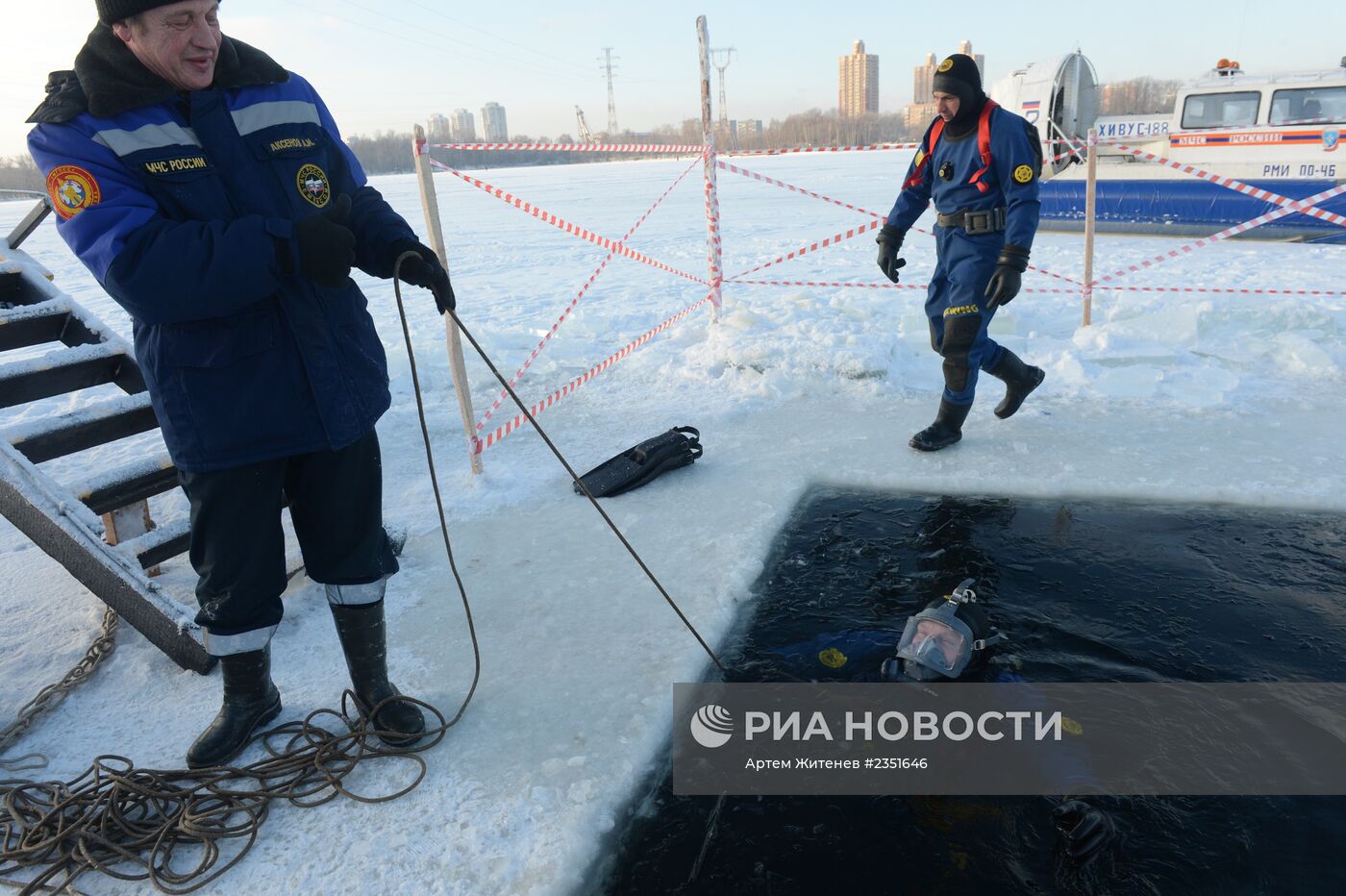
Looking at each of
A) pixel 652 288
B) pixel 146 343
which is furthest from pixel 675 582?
pixel 652 288

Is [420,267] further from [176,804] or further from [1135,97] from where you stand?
[1135,97]

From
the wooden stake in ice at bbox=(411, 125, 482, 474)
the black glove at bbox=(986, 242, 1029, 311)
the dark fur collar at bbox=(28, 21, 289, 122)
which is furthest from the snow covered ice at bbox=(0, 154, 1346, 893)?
the dark fur collar at bbox=(28, 21, 289, 122)

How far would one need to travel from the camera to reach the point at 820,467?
4160 millimetres

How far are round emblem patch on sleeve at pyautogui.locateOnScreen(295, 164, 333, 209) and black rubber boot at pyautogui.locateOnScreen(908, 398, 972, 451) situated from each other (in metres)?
3.21

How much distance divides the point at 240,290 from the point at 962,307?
11.2 ft

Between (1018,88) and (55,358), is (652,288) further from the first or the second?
(1018,88)

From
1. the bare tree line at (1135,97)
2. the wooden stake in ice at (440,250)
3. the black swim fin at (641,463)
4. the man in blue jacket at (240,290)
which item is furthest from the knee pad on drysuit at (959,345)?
the bare tree line at (1135,97)

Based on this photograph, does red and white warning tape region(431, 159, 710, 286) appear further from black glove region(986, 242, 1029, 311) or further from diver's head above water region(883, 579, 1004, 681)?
diver's head above water region(883, 579, 1004, 681)

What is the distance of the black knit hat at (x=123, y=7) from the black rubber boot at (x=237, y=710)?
5.27ft

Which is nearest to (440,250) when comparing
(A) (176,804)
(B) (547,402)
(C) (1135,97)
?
(B) (547,402)

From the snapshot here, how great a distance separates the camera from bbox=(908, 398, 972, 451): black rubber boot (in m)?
4.32

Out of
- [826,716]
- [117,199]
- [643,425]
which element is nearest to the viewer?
[117,199]

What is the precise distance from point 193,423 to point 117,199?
527 millimetres

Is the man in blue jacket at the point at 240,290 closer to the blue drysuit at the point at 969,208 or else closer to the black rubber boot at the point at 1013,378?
the blue drysuit at the point at 969,208
